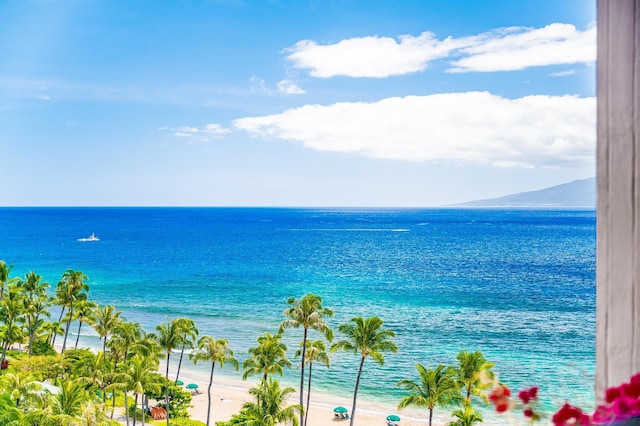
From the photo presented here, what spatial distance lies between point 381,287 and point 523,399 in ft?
139

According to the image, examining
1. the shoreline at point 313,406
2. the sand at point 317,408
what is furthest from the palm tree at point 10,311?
the sand at point 317,408

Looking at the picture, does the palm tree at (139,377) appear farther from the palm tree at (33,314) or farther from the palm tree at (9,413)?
the palm tree at (33,314)

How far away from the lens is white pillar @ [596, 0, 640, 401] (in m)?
0.66

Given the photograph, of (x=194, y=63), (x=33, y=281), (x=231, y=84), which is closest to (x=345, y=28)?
(x=231, y=84)

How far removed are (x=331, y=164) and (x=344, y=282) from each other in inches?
2609

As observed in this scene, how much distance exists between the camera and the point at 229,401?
19797 millimetres

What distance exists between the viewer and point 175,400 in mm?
18469

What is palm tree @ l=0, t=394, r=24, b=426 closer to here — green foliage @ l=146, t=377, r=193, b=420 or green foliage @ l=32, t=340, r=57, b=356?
green foliage @ l=146, t=377, r=193, b=420

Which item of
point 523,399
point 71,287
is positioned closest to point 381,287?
point 71,287

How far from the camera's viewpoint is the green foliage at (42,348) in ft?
74.1

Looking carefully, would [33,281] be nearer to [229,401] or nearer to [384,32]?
[229,401]

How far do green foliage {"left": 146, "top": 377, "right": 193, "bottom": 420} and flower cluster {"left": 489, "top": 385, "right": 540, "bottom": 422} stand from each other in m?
19.0

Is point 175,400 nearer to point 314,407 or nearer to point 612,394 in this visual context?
point 314,407

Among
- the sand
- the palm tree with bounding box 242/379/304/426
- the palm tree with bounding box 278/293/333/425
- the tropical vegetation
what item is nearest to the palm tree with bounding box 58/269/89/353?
the tropical vegetation
